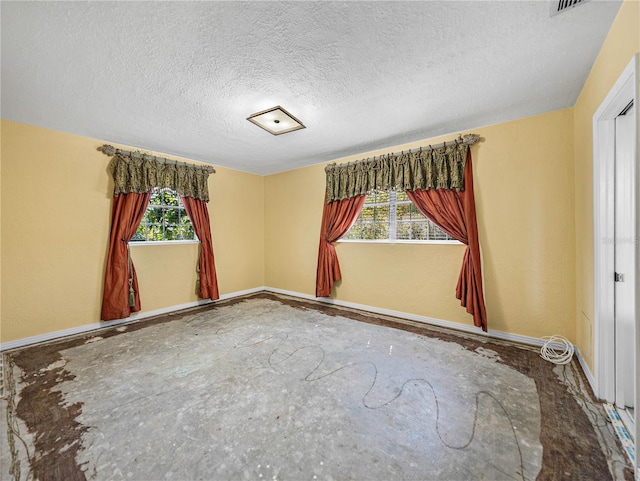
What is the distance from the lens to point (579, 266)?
233 cm

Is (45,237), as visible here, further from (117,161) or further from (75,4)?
(75,4)

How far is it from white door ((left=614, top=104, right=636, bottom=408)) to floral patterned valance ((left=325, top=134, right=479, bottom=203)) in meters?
1.35

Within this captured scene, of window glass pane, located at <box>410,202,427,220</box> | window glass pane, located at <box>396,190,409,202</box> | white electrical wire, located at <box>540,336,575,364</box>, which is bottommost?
white electrical wire, located at <box>540,336,575,364</box>

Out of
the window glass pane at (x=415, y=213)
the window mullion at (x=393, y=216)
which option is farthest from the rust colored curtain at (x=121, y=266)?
the window glass pane at (x=415, y=213)

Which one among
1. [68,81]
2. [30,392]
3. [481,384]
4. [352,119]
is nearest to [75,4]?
[68,81]

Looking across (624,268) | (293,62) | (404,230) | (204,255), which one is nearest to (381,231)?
(404,230)

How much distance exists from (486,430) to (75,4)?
11.2 feet

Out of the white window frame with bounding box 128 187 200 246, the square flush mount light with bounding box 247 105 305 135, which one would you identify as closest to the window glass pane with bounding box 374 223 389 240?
the square flush mount light with bounding box 247 105 305 135

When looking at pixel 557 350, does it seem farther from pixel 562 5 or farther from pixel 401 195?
pixel 562 5

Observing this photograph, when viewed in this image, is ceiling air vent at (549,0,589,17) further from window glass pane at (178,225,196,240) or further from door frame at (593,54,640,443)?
window glass pane at (178,225,196,240)

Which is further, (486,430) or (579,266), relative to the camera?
(579,266)

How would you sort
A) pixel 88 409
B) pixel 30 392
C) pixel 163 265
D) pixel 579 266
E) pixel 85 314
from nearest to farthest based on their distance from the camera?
pixel 88 409, pixel 30 392, pixel 579 266, pixel 85 314, pixel 163 265

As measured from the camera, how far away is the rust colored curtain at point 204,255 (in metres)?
4.10

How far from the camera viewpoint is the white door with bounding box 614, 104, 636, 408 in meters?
1.61
